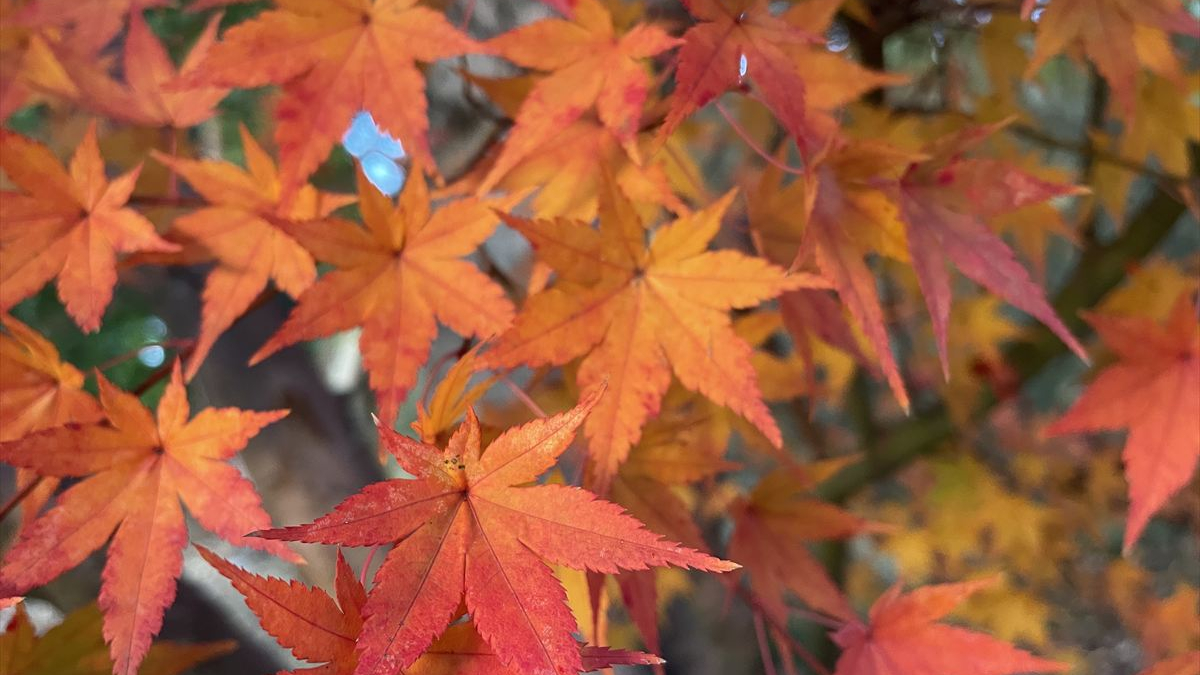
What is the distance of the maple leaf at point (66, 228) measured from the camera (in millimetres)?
508

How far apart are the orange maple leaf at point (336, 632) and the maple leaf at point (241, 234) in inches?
9.2

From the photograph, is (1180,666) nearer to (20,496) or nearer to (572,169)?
(572,169)

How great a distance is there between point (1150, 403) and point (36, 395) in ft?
2.58

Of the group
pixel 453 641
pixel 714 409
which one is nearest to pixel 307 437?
pixel 714 409

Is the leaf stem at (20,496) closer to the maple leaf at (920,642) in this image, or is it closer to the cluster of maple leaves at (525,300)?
the cluster of maple leaves at (525,300)

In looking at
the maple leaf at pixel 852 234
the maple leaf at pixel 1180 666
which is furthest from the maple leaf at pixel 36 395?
the maple leaf at pixel 1180 666

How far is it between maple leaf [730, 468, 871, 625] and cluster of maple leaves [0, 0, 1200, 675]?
18mm

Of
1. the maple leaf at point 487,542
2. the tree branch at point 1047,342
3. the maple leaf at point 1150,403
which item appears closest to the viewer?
the maple leaf at point 487,542

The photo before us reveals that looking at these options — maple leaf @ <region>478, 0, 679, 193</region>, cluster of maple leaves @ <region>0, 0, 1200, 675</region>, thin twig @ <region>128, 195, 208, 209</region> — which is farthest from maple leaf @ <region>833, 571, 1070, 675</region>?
thin twig @ <region>128, 195, 208, 209</region>

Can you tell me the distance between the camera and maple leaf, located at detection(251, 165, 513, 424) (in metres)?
0.49

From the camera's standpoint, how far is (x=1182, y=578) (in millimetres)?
2492

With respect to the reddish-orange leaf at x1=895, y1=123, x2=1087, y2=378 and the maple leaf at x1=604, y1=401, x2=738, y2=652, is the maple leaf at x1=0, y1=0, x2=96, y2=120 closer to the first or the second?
the maple leaf at x1=604, y1=401, x2=738, y2=652

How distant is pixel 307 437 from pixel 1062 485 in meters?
1.75

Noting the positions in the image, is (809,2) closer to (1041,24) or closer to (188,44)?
(1041,24)
